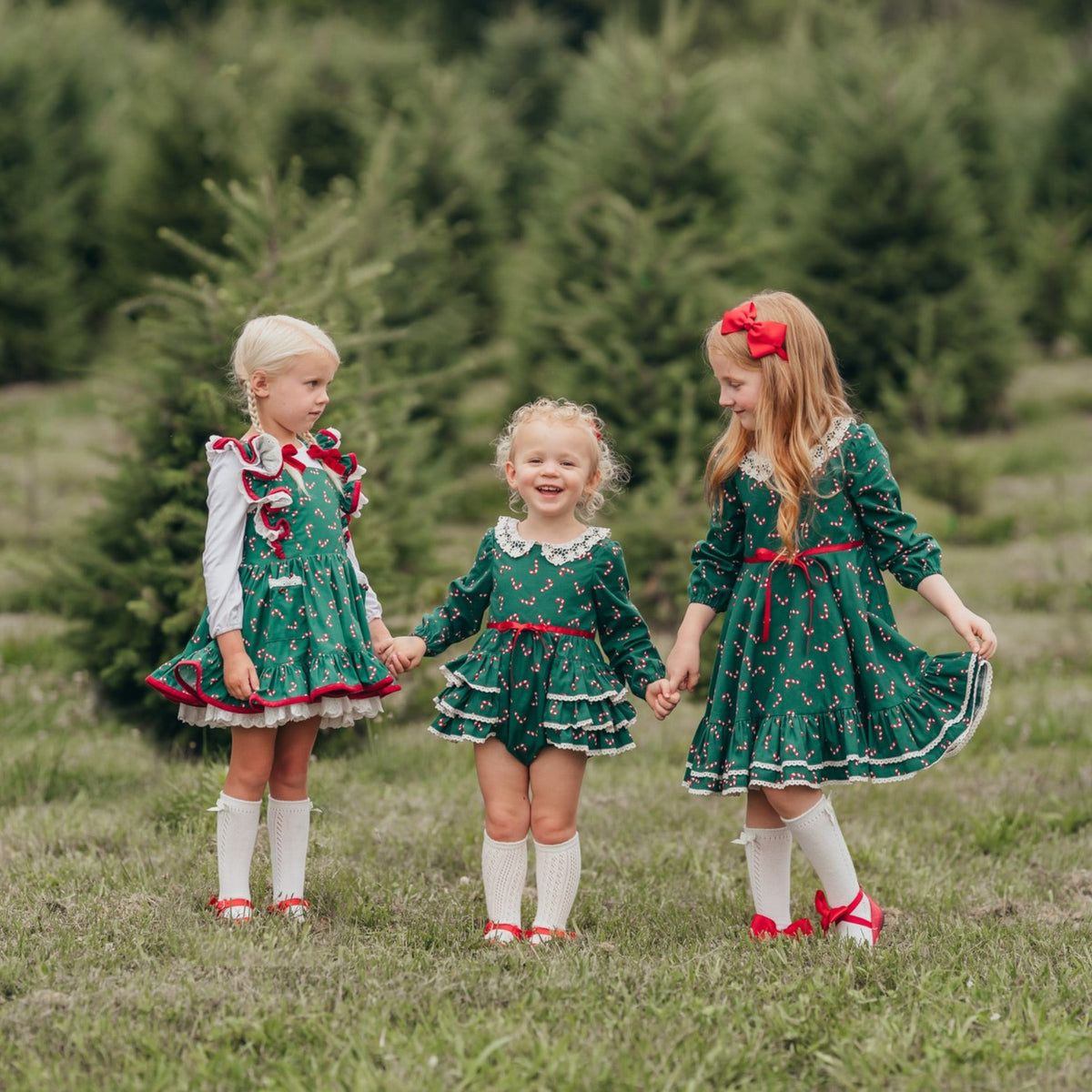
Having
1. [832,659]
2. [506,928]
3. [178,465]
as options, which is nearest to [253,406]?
[506,928]

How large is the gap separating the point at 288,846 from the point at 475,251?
11400 mm

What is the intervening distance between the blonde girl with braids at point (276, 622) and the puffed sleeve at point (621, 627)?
63 cm

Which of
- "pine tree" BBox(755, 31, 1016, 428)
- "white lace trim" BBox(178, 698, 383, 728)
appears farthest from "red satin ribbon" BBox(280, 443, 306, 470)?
"pine tree" BBox(755, 31, 1016, 428)

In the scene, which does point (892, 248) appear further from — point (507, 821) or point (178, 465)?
point (507, 821)

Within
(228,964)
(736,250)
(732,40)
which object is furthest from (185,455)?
(732,40)

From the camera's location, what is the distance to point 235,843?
3709 millimetres

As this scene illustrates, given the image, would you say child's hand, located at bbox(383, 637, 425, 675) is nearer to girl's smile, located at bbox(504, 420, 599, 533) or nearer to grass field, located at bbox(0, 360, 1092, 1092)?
girl's smile, located at bbox(504, 420, 599, 533)

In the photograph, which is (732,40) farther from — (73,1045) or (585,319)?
(73,1045)

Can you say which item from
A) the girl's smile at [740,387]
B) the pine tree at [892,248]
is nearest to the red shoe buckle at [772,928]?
the girl's smile at [740,387]

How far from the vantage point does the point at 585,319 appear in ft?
29.5

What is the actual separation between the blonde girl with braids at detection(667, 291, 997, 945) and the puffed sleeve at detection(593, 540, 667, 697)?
96mm

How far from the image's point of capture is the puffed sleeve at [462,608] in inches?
150

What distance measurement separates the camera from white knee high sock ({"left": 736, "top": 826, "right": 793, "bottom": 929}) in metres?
3.76

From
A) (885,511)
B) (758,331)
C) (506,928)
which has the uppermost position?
(758,331)
